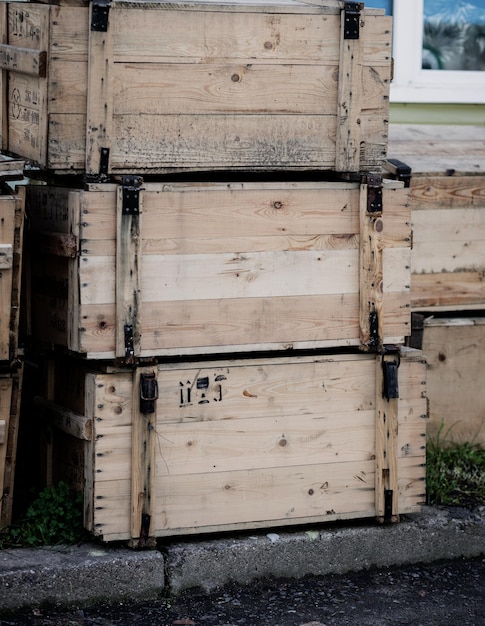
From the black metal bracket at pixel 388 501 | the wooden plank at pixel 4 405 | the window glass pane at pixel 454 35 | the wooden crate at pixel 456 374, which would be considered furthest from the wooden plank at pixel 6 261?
the window glass pane at pixel 454 35

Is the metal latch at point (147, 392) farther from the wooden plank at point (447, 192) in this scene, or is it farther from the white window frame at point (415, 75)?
the white window frame at point (415, 75)

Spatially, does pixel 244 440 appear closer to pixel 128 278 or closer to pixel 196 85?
pixel 128 278

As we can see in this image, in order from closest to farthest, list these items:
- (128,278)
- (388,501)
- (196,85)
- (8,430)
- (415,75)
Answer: (128,278), (196,85), (8,430), (388,501), (415,75)

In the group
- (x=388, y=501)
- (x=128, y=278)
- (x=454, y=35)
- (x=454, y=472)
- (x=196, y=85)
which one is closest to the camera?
(x=128, y=278)

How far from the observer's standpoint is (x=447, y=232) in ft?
17.0

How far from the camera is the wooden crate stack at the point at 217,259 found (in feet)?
13.1

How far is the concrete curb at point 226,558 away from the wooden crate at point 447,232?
108 centimetres

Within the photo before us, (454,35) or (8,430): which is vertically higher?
(454,35)

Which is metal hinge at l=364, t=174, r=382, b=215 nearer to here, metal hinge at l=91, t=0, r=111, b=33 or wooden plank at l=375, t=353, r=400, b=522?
wooden plank at l=375, t=353, r=400, b=522

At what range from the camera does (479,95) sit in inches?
259

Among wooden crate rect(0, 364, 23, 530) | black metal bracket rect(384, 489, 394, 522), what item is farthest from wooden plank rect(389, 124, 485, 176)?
wooden crate rect(0, 364, 23, 530)

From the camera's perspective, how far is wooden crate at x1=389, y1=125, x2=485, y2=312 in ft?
16.8

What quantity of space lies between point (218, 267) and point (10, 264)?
79 cm

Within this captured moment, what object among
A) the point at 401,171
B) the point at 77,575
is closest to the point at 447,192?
the point at 401,171
